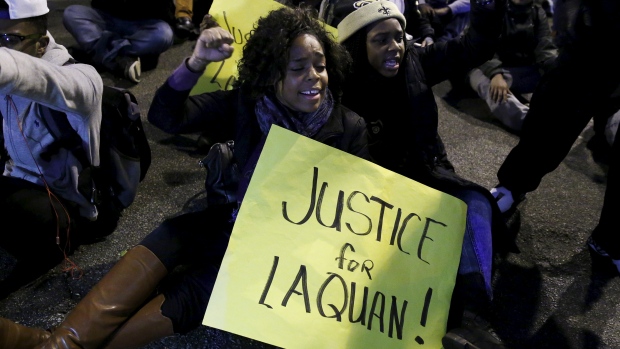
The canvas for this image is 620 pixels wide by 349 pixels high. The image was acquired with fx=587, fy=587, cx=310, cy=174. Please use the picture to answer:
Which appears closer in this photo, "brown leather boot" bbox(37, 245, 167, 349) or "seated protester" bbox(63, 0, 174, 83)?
"brown leather boot" bbox(37, 245, 167, 349)

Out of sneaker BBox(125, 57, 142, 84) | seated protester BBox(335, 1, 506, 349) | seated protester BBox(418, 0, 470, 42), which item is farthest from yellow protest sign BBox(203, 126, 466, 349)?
seated protester BBox(418, 0, 470, 42)

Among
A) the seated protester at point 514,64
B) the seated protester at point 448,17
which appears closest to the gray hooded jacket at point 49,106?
the seated protester at point 514,64

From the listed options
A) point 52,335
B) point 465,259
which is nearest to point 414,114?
point 465,259

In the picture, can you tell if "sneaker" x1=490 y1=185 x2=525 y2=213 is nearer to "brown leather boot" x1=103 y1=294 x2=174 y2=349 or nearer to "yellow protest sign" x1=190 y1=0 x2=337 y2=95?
"yellow protest sign" x1=190 y1=0 x2=337 y2=95

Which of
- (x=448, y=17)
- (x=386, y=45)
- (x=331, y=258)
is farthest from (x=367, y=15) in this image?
(x=448, y=17)

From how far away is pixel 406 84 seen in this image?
2.01 meters

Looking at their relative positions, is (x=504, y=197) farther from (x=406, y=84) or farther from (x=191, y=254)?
(x=191, y=254)

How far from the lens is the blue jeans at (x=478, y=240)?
68.1 inches

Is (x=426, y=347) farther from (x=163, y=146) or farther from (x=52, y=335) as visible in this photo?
(x=163, y=146)

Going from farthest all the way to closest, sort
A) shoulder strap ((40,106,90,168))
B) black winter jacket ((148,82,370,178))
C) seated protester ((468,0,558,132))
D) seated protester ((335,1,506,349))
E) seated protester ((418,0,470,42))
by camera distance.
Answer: seated protester ((418,0,470,42)), seated protester ((468,0,558,132)), seated protester ((335,1,506,349)), shoulder strap ((40,106,90,168)), black winter jacket ((148,82,370,178))

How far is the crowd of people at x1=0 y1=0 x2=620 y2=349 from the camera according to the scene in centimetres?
163

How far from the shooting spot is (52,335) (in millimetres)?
1581

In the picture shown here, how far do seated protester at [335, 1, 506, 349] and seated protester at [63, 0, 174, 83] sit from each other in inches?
73.3

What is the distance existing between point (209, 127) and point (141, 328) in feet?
2.01
